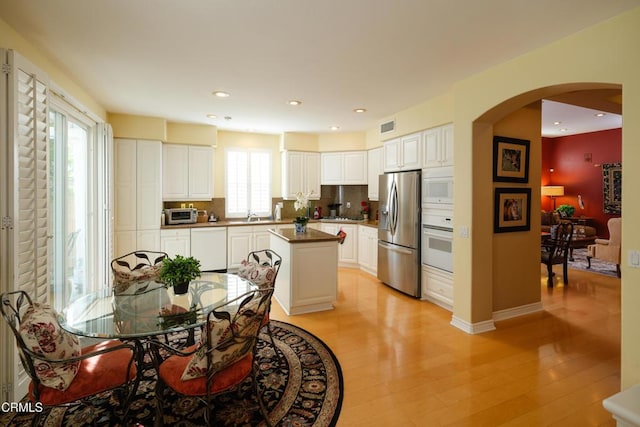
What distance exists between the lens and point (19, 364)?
234 cm

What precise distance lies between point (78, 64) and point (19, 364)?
2.68m

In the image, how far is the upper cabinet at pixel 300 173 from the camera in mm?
6371

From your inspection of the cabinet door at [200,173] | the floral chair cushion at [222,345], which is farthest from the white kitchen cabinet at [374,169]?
the floral chair cushion at [222,345]

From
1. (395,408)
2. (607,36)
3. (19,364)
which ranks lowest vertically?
(395,408)

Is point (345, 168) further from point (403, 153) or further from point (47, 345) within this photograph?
point (47, 345)

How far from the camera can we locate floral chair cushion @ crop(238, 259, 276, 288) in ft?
9.23

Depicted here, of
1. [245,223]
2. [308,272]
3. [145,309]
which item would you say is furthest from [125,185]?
[145,309]

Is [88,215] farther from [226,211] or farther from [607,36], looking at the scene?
[607,36]

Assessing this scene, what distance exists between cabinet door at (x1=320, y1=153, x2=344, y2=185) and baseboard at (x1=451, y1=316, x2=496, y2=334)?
12.0 feet

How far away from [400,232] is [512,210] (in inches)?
58.2

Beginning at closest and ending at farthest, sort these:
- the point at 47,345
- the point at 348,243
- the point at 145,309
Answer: the point at 47,345 → the point at 145,309 → the point at 348,243

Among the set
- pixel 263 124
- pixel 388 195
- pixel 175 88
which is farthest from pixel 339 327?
pixel 263 124

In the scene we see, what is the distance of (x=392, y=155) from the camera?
5.02 metres

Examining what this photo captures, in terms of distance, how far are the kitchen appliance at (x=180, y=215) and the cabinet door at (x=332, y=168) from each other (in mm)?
2624
